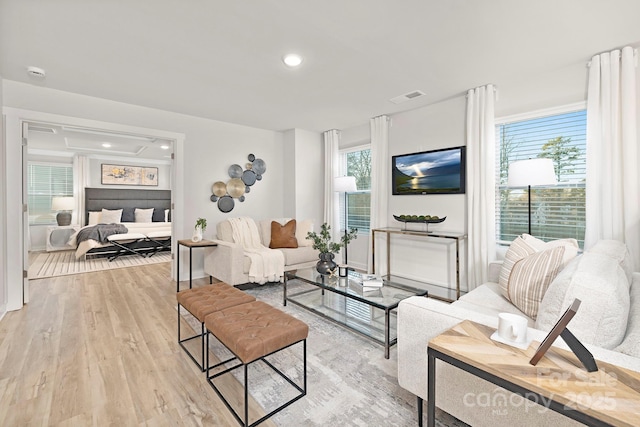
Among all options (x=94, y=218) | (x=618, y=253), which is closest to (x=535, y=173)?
(x=618, y=253)

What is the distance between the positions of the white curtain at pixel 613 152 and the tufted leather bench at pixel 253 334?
9.26ft

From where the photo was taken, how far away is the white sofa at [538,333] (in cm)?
102

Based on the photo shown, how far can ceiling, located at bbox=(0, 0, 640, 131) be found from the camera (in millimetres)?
1991

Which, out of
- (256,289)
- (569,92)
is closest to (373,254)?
(256,289)

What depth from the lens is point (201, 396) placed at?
68.1 inches

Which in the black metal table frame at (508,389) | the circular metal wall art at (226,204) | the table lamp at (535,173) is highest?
the table lamp at (535,173)

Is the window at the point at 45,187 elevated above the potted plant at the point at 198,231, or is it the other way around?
the window at the point at 45,187

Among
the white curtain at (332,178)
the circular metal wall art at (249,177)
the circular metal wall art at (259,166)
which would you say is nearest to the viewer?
the circular metal wall art at (249,177)

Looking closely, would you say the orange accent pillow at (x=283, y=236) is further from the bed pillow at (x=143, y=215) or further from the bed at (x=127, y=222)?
the bed pillow at (x=143, y=215)

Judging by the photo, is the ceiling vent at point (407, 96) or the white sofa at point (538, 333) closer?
the white sofa at point (538, 333)

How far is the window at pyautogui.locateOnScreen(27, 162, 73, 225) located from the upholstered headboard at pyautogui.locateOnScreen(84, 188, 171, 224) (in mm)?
625

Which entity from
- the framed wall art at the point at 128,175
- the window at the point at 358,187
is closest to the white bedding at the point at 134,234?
the framed wall art at the point at 128,175

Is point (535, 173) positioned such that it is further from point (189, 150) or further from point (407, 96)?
point (189, 150)

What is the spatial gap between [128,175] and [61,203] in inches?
63.0
